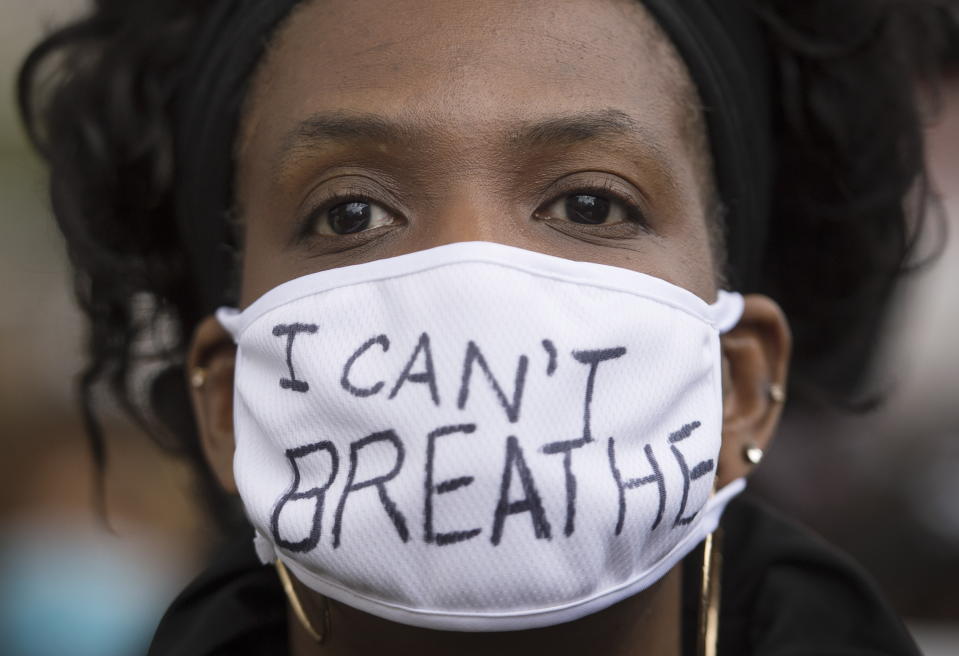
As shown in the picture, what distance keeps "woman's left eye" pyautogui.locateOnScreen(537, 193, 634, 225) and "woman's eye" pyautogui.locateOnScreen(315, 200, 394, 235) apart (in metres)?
0.29

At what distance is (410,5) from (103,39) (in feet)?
3.55

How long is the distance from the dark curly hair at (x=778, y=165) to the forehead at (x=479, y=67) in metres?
0.59

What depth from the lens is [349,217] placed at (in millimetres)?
1785

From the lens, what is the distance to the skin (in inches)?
65.7

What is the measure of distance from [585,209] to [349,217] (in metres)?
0.43

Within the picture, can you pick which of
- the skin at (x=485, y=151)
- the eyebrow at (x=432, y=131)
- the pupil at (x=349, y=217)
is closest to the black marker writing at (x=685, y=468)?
the skin at (x=485, y=151)

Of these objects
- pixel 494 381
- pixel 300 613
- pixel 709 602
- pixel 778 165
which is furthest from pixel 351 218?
pixel 778 165

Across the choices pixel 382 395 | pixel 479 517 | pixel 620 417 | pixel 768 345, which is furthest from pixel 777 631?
pixel 382 395

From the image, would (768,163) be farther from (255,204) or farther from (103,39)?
(103,39)

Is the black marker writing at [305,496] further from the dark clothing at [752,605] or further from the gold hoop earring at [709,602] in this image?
the gold hoop earring at [709,602]

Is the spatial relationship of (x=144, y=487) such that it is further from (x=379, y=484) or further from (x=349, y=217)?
→ (x=379, y=484)

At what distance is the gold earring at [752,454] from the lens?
1.96 meters

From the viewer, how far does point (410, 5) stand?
1.80 m

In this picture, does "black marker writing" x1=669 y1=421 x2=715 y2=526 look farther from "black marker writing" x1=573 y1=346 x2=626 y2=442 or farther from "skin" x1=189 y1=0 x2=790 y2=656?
"skin" x1=189 y1=0 x2=790 y2=656
